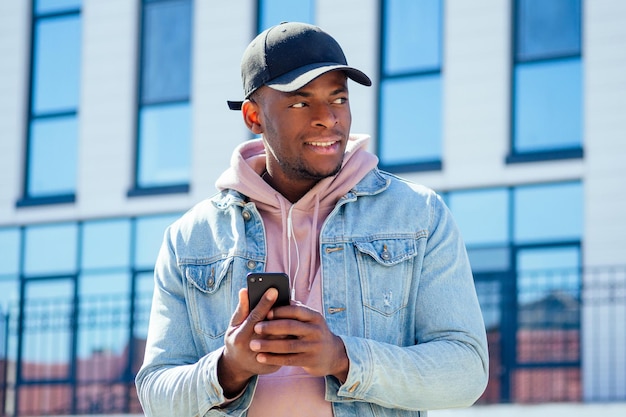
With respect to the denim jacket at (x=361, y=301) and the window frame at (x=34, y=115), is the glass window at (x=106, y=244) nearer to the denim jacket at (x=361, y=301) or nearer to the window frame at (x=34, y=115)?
the window frame at (x=34, y=115)

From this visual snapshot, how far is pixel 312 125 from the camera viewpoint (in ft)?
11.0

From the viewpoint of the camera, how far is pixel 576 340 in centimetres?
1491

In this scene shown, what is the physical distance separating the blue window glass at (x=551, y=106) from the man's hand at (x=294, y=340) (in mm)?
12816

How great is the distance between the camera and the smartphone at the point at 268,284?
10.00 feet

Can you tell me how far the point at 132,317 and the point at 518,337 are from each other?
192 inches

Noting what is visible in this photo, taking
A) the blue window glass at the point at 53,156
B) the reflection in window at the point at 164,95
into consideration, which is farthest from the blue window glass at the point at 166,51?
the blue window glass at the point at 53,156

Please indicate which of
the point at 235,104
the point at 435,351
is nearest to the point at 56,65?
the point at 235,104

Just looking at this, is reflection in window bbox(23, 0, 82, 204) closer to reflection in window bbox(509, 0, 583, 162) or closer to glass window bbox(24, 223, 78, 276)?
glass window bbox(24, 223, 78, 276)

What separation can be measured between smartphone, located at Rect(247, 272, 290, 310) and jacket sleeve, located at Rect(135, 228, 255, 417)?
234mm

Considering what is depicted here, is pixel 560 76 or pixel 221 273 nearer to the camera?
pixel 221 273

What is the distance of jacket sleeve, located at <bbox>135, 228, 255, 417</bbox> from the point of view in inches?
128

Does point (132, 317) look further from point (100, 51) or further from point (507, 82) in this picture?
point (507, 82)

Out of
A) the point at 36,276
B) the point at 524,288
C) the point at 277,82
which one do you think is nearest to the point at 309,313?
the point at 277,82

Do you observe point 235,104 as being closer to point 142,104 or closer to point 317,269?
point 317,269
